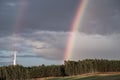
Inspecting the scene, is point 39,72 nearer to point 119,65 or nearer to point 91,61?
point 91,61

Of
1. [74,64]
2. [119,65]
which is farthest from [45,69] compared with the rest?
[119,65]

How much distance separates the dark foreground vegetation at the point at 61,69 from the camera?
116 metres

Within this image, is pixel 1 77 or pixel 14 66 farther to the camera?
pixel 14 66

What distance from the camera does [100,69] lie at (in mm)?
118438

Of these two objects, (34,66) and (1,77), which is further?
(34,66)

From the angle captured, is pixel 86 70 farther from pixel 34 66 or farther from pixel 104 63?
pixel 34 66

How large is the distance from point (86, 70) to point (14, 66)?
95.6 ft

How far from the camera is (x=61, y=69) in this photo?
118875 mm

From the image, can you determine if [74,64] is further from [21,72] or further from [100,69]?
[21,72]

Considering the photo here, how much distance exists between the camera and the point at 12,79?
116m

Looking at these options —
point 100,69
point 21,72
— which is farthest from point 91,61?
point 21,72

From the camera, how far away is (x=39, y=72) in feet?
392

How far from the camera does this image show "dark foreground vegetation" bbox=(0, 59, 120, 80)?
116 m

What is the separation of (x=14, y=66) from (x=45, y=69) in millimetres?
12636
